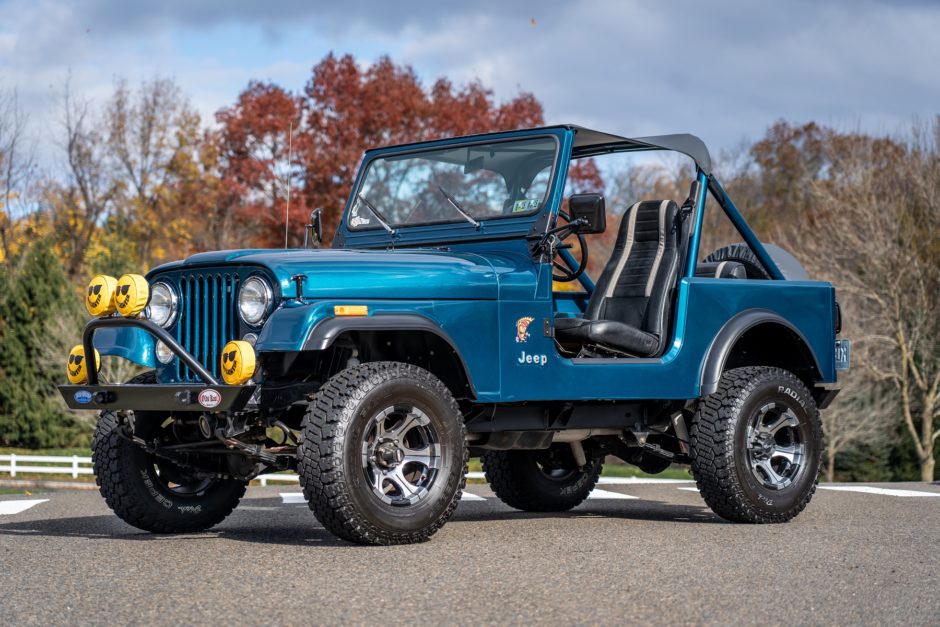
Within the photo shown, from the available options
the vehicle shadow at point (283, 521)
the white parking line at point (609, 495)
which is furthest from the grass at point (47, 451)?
the vehicle shadow at point (283, 521)

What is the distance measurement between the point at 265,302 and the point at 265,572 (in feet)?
5.06

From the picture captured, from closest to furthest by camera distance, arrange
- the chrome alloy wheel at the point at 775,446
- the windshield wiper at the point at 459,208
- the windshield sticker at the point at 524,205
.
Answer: the windshield sticker at the point at 524,205 < the windshield wiper at the point at 459,208 < the chrome alloy wheel at the point at 775,446

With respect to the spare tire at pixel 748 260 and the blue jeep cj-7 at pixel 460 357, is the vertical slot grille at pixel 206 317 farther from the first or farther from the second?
the spare tire at pixel 748 260

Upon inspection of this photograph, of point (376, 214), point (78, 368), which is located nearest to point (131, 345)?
point (78, 368)

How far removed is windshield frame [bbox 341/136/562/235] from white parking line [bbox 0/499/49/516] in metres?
3.39

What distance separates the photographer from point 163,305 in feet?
24.7

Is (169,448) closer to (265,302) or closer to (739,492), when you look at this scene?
(265,302)

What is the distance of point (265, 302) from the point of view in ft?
22.7

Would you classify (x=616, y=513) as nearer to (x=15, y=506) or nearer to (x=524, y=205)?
(x=524, y=205)

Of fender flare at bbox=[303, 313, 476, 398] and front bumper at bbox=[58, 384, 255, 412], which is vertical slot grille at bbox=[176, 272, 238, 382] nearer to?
front bumper at bbox=[58, 384, 255, 412]

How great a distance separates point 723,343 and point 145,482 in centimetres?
375

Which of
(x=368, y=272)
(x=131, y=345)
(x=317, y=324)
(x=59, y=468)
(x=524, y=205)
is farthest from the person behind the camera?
(x=59, y=468)

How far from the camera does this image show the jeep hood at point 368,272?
6891 mm

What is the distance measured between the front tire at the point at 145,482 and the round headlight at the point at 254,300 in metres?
1.08
